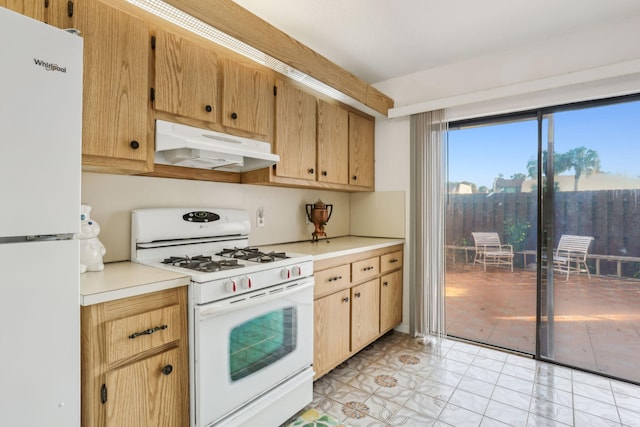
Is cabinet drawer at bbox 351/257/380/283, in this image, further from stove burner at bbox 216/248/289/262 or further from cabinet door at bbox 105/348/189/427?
cabinet door at bbox 105/348/189/427

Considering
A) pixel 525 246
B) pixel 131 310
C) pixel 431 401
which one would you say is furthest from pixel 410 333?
pixel 131 310

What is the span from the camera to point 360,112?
10.5 ft

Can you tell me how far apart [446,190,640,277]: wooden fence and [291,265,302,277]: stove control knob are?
1821 millimetres

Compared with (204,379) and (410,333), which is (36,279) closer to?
(204,379)

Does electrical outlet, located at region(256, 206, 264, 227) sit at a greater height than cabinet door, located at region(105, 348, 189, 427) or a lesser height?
greater

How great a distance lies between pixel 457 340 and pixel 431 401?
1.11m

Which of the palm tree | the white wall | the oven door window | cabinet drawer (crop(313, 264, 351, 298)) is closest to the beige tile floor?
the oven door window

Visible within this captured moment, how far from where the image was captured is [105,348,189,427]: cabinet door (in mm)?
1251

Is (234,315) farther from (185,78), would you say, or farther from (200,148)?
(185,78)

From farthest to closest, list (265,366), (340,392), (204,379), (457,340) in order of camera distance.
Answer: (457,340) → (340,392) → (265,366) → (204,379)

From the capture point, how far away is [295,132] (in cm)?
247

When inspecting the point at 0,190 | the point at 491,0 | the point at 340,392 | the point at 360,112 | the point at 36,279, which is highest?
the point at 491,0

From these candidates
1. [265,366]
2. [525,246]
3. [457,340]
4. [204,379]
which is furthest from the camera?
[457,340]

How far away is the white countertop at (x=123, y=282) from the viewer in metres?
1.20
